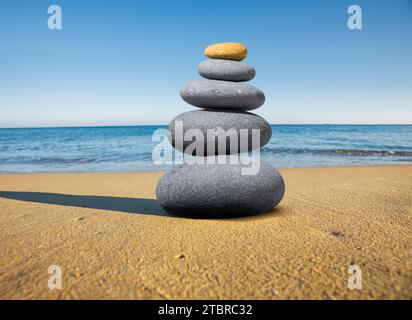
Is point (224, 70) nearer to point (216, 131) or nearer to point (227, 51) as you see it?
point (227, 51)

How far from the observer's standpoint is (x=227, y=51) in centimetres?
470

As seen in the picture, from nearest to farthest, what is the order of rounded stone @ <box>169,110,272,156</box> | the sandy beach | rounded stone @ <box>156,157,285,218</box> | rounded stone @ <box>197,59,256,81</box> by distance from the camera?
the sandy beach
rounded stone @ <box>156,157,285,218</box>
rounded stone @ <box>169,110,272,156</box>
rounded stone @ <box>197,59,256,81</box>

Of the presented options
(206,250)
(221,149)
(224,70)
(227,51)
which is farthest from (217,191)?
(227,51)

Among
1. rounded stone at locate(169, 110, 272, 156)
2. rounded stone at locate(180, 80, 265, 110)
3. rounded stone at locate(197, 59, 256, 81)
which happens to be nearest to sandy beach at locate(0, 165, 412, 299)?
rounded stone at locate(169, 110, 272, 156)

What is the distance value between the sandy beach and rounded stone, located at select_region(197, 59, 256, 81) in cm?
219

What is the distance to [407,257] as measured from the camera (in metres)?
2.79

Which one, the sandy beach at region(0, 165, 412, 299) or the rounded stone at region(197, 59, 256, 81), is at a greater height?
the rounded stone at region(197, 59, 256, 81)

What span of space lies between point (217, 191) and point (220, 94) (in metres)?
1.47

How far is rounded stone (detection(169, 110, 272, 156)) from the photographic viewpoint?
4449 mm

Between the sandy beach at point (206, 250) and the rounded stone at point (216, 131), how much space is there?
1.10m

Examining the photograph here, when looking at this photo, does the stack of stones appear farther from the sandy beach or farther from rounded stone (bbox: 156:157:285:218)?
the sandy beach

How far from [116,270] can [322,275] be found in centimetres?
172

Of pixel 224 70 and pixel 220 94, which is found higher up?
pixel 224 70
